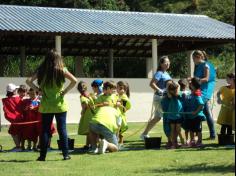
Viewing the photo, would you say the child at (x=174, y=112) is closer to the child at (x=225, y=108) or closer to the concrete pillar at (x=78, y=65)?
the child at (x=225, y=108)

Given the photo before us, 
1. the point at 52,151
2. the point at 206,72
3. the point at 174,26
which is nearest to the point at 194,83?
the point at 206,72

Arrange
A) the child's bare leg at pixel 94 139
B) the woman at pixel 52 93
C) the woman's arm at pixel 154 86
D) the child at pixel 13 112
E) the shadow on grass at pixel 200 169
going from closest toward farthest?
1. the shadow on grass at pixel 200 169
2. the woman at pixel 52 93
3. the child's bare leg at pixel 94 139
4. the child at pixel 13 112
5. the woman's arm at pixel 154 86

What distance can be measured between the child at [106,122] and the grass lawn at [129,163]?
0.33m

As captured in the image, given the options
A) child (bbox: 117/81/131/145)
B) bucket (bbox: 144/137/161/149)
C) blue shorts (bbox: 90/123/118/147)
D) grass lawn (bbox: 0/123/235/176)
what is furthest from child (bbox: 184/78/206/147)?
blue shorts (bbox: 90/123/118/147)

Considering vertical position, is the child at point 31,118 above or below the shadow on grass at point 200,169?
above

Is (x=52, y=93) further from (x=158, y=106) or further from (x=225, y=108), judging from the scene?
(x=225, y=108)

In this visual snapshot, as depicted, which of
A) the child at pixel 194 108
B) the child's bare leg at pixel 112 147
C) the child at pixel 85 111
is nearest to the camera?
the child's bare leg at pixel 112 147

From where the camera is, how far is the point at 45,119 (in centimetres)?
1098

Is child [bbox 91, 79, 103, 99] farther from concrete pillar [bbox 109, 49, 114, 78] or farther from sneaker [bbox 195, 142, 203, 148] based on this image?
concrete pillar [bbox 109, 49, 114, 78]

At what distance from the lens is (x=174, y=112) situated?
12.4m

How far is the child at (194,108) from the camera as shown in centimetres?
1266

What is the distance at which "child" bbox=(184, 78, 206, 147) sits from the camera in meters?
12.7

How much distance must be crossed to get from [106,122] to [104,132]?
181 mm

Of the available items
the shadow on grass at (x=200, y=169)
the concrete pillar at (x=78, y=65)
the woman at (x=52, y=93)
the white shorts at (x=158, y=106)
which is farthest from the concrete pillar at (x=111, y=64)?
the shadow on grass at (x=200, y=169)
